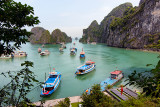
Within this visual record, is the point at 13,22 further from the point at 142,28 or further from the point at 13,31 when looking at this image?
the point at 142,28

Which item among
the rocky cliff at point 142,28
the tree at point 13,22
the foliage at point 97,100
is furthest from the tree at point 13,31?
the rocky cliff at point 142,28

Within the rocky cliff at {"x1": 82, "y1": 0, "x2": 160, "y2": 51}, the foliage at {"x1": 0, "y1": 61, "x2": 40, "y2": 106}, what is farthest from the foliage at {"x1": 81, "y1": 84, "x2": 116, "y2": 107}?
the rocky cliff at {"x1": 82, "y1": 0, "x2": 160, "y2": 51}

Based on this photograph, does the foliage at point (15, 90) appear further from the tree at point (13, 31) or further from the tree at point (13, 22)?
the tree at point (13, 22)

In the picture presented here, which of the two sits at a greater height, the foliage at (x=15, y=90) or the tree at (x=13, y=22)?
the tree at (x=13, y=22)

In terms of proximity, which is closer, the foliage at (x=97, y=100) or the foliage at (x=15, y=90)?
the foliage at (x=15, y=90)

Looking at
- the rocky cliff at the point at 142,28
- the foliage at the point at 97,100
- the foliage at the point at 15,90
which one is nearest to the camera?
the foliage at the point at 15,90

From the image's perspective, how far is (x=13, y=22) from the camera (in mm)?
3852

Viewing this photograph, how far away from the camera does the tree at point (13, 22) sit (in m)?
3.70

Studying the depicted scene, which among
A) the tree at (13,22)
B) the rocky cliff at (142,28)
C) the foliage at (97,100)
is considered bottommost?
the foliage at (97,100)

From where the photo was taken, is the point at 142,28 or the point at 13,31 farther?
the point at 142,28

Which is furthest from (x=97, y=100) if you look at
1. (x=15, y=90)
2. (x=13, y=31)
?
(x=13, y=31)

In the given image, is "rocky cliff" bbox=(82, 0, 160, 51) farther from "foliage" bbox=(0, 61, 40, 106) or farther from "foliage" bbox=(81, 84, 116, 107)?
"foliage" bbox=(0, 61, 40, 106)

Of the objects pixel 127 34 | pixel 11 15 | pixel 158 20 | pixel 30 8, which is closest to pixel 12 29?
pixel 11 15

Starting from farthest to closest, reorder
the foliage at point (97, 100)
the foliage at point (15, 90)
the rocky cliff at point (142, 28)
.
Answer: the rocky cliff at point (142, 28) → the foliage at point (97, 100) → the foliage at point (15, 90)
